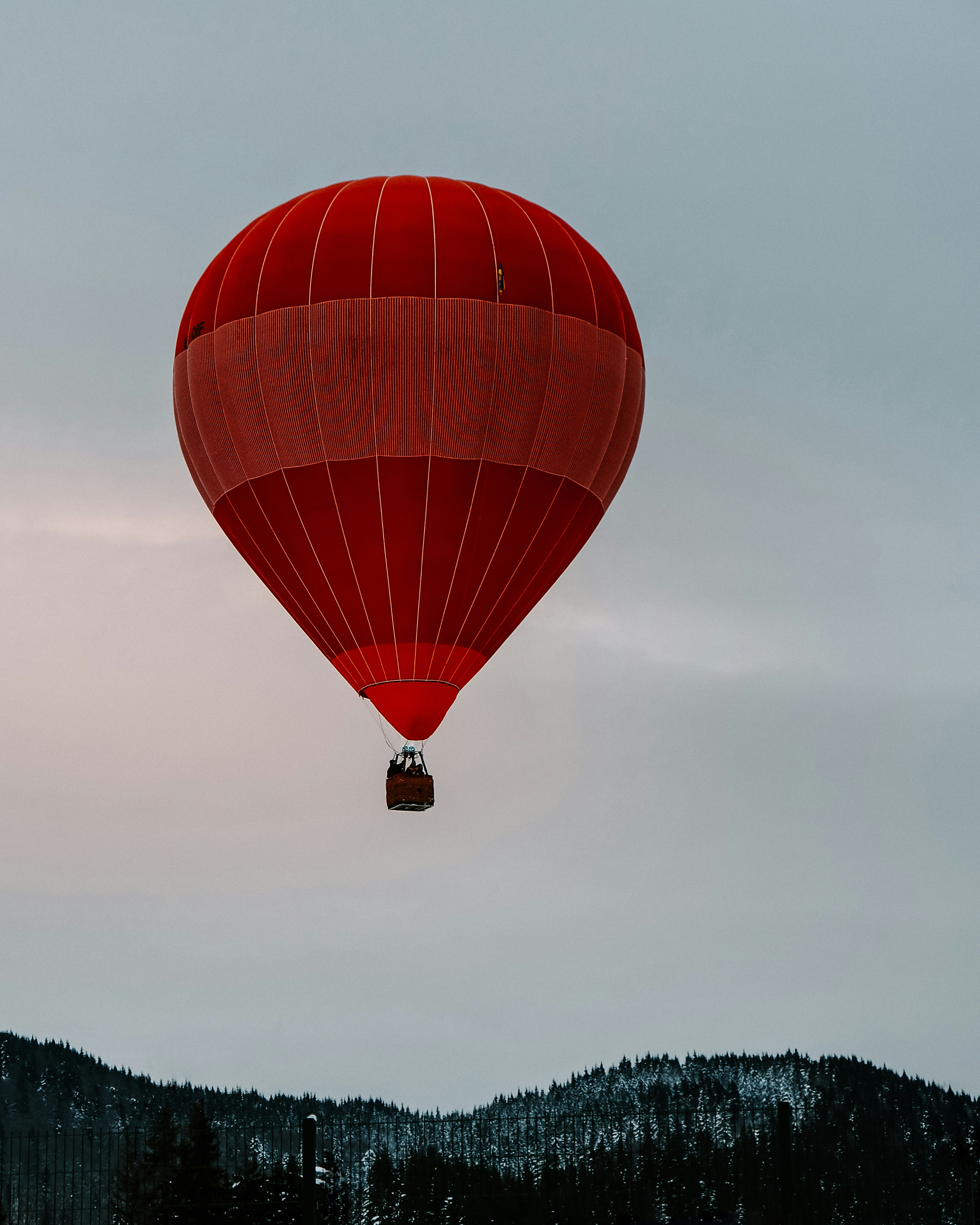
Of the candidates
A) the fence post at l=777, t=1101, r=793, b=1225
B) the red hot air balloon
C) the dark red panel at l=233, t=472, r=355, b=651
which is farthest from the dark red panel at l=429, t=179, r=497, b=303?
the fence post at l=777, t=1101, r=793, b=1225

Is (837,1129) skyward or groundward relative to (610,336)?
groundward

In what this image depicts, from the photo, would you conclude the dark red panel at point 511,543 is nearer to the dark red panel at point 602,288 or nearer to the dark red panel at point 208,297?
the dark red panel at point 602,288

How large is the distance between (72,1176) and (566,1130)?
4349 mm

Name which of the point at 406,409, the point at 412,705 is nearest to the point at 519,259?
the point at 406,409

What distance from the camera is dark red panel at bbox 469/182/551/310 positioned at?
25.0m

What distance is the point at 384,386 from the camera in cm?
2467

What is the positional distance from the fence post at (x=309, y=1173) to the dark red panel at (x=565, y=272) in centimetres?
1293

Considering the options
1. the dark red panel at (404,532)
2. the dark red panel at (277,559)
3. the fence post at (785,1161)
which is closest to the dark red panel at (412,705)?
the dark red panel at (404,532)

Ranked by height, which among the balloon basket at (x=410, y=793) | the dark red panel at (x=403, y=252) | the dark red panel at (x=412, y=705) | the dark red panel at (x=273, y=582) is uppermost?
the dark red panel at (x=403, y=252)

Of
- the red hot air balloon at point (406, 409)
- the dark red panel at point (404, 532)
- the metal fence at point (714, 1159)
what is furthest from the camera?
the dark red panel at point (404, 532)

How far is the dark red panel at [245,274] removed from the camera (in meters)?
25.5

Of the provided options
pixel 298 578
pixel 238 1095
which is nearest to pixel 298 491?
pixel 298 578

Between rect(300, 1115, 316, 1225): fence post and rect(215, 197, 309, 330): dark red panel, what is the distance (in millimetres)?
12742

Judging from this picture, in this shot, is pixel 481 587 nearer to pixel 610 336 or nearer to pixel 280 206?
pixel 610 336
